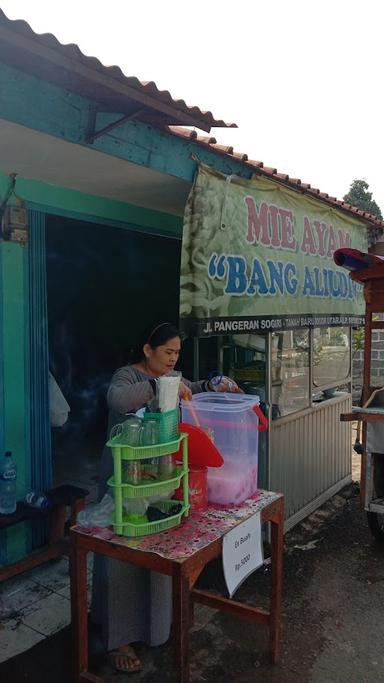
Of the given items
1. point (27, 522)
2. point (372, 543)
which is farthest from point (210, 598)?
point (372, 543)

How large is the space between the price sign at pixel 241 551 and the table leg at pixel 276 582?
0.23 meters

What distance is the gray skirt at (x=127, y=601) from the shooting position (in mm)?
2760

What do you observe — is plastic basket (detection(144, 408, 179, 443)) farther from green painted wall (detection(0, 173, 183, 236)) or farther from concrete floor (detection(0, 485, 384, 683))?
green painted wall (detection(0, 173, 183, 236))

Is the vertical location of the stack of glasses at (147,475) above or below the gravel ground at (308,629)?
above

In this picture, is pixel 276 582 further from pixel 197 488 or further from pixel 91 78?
pixel 91 78

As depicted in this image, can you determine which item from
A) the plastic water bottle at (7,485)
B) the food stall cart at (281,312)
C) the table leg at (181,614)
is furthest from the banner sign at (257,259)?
the table leg at (181,614)

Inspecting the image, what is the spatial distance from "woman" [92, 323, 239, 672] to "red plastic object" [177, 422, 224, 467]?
0.32 metres

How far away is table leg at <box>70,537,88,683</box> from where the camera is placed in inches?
91.7

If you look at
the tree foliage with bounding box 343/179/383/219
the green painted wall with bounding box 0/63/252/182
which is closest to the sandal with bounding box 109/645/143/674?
the green painted wall with bounding box 0/63/252/182

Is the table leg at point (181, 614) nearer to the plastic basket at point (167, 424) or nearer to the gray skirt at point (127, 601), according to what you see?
the plastic basket at point (167, 424)

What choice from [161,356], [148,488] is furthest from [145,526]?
[161,356]

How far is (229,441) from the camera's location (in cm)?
253

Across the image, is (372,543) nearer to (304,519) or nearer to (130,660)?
(304,519)

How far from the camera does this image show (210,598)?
3.02 m
